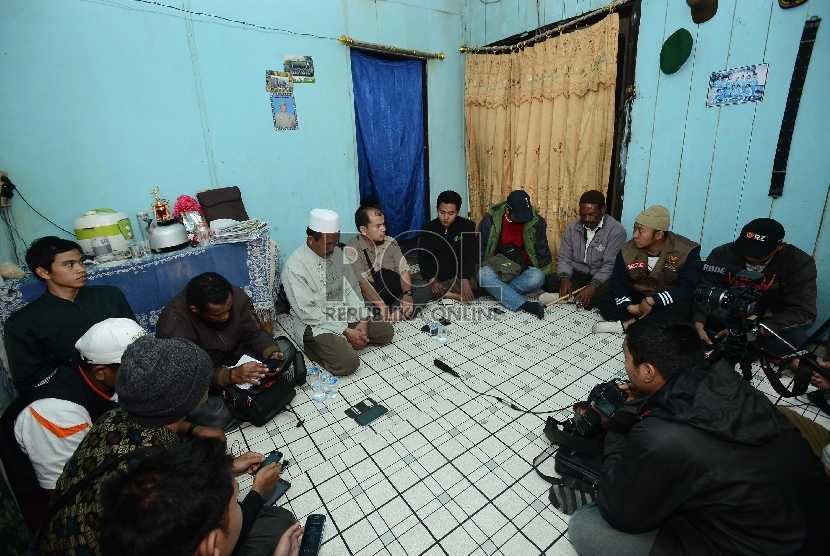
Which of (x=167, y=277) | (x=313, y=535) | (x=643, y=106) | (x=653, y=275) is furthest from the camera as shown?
(x=643, y=106)

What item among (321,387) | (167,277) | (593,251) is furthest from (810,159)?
(167,277)

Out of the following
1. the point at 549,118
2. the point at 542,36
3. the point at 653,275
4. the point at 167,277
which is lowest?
the point at 653,275

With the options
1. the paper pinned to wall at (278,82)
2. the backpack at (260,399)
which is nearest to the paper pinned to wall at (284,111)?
the paper pinned to wall at (278,82)

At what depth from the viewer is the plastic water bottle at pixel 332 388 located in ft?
8.82

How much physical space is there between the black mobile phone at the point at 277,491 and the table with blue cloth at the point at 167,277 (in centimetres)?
192

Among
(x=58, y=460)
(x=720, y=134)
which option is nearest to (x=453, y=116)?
(x=720, y=134)

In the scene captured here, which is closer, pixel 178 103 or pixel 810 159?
pixel 810 159

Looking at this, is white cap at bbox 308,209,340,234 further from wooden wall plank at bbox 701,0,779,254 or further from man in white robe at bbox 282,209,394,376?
wooden wall plank at bbox 701,0,779,254

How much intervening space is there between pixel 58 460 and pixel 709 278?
3870 millimetres

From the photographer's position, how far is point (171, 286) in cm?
314

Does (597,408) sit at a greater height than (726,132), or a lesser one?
lesser

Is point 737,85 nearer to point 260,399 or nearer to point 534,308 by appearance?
point 534,308

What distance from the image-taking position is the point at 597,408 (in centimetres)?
181

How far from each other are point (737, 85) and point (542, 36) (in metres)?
1.95
